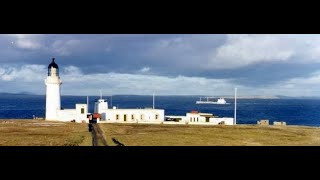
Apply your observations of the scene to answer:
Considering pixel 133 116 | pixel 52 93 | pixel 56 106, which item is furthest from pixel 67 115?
pixel 133 116

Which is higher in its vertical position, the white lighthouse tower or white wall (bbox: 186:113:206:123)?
the white lighthouse tower

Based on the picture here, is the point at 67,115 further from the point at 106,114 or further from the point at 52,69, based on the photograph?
the point at 52,69

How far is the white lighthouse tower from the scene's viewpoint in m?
32.2

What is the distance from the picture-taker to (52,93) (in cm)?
3319

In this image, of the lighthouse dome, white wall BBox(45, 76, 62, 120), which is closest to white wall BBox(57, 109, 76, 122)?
white wall BBox(45, 76, 62, 120)

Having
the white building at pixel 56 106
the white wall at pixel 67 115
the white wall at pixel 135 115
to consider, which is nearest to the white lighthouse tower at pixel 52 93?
the white building at pixel 56 106

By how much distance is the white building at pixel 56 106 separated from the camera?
30031 millimetres

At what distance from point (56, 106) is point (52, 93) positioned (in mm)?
1503

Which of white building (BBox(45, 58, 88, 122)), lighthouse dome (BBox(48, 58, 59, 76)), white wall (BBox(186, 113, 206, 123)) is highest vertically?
lighthouse dome (BBox(48, 58, 59, 76))

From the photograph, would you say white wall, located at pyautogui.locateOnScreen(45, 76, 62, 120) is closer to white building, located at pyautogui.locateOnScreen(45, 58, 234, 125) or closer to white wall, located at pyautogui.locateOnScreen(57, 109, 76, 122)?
white building, located at pyautogui.locateOnScreen(45, 58, 234, 125)
